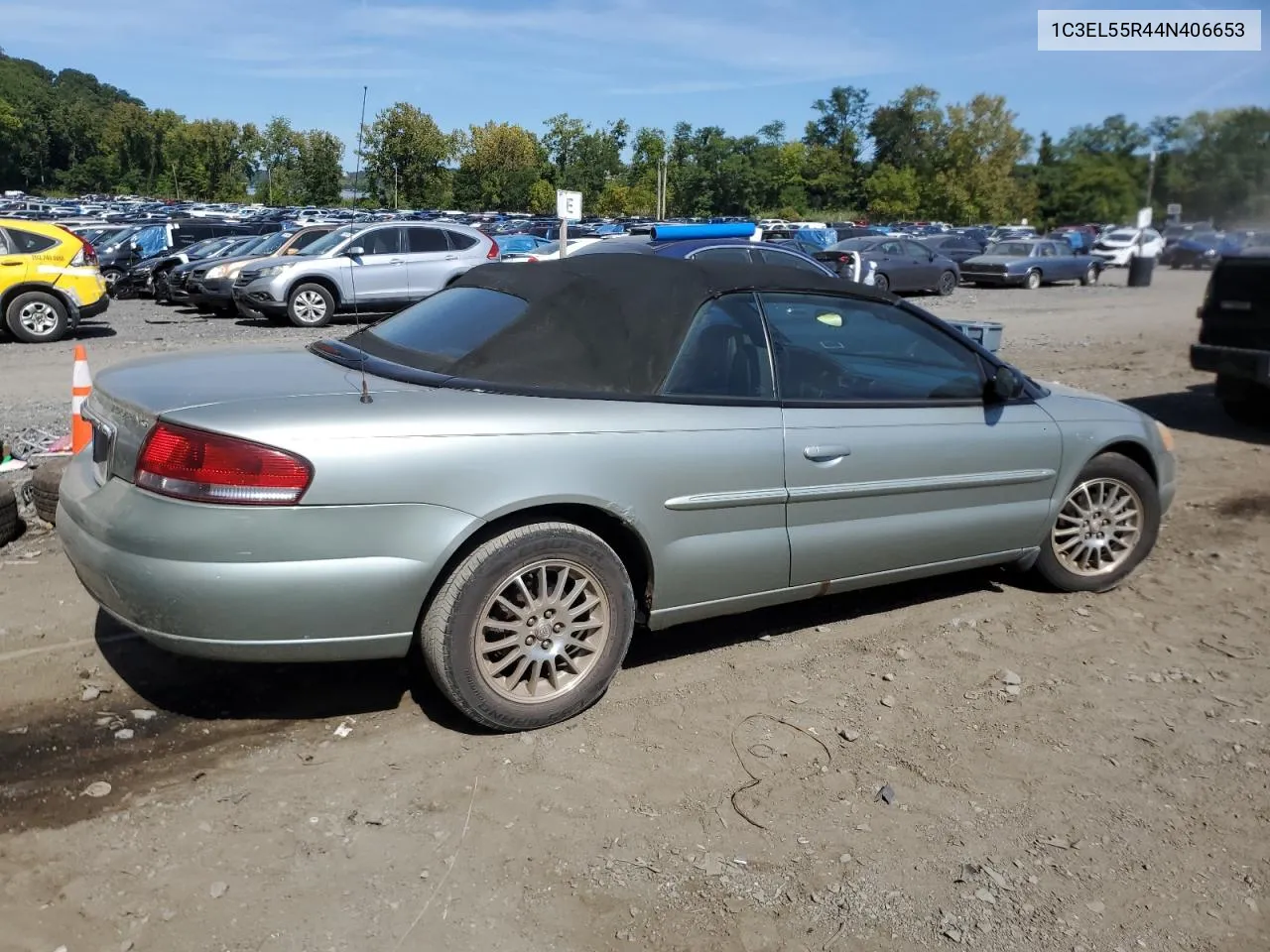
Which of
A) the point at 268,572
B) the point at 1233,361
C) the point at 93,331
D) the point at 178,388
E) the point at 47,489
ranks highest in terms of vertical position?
the point at 178,388

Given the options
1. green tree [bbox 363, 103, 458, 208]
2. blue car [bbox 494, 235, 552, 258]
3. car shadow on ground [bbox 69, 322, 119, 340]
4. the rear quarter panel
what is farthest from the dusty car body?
the rear quarter panel

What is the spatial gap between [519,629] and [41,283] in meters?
14.0

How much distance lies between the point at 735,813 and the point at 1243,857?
1476 mm

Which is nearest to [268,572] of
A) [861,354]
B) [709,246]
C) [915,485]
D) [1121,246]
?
[915,485]

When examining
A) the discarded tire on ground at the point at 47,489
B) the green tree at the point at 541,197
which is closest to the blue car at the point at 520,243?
the discarded tire on ground at the point at 47,489

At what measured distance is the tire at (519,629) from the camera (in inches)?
137

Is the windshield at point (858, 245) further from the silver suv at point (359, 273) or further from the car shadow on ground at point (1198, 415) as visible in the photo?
the car shadow on ground at point (1198, 415)

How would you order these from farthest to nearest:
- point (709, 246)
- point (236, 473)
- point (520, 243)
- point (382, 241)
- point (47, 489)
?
point (520, 243)
point (382, 241)
point (709, 246)
point (47, 489)
point (236, 473)

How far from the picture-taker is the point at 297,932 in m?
2.67

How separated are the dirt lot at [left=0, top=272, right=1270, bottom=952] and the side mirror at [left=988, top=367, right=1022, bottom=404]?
3.37 feet

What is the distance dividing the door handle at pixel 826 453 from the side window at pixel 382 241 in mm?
14846

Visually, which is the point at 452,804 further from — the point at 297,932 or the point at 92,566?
the point at 92,566

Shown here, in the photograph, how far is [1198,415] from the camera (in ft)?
34.1

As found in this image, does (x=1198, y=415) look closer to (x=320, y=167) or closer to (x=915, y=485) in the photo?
(x=915, y=485)
